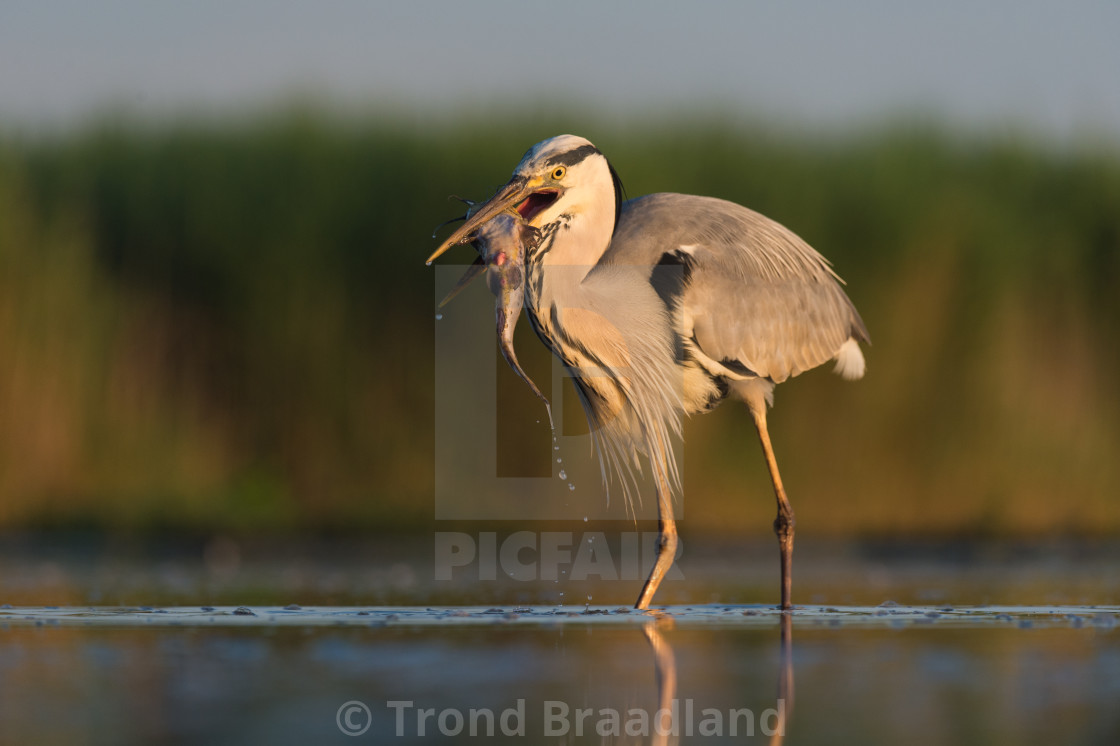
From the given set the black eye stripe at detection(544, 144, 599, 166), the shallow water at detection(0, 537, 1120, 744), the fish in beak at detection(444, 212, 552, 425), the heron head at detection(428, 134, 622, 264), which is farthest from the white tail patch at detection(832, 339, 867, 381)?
the fish in beak at detection(444, 212, 552, 425)

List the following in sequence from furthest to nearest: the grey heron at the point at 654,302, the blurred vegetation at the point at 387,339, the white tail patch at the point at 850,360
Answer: the blurred vegetation at the point at 387,339 → the white tail patch at the point at 850,360 → the grey heron at the point at 654,302

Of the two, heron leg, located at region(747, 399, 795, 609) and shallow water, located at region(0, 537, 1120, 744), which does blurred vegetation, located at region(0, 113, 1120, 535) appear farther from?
heron leg, located at region(747, 399, 795, 609)

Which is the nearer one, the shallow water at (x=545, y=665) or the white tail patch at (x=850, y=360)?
the shallow water at (x=545, y=665)

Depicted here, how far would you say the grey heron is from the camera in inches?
246

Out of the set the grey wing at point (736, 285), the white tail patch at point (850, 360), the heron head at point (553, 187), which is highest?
the heron head at point (553, 187)

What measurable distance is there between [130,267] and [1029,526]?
22.0 feet

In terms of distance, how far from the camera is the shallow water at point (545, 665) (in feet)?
10.9

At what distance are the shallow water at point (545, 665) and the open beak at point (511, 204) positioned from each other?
1.55 metres

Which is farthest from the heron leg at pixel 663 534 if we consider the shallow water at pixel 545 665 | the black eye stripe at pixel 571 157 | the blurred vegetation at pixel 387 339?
the blurred vegetation at pixel 387 339

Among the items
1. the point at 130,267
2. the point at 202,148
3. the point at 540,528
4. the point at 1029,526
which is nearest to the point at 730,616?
the point at 540,528

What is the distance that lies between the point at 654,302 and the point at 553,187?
2.71 ft

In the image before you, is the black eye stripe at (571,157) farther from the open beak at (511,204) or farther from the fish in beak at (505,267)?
the fish in beak at (505,267)

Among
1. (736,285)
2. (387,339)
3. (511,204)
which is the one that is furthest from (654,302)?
(387,339)

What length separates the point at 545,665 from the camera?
14.2 feet
